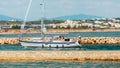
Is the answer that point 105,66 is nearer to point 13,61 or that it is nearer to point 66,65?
point 66,65

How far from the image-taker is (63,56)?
44.5 m

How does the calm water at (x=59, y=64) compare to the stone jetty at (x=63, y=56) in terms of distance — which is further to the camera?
the stone jetty at (x=63, y=56)

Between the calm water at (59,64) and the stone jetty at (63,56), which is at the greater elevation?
the stone jetty at (63,56)

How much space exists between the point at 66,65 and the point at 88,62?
229 cm

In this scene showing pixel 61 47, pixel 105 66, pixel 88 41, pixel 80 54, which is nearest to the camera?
pixel 105 66

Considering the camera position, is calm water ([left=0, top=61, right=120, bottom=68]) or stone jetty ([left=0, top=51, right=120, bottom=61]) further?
stone jetty ([left=0, top=51, right=120, bottom=61])

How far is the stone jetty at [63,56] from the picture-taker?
43.7m

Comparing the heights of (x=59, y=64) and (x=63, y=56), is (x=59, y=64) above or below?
below

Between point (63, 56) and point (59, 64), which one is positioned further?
point (63, 56)

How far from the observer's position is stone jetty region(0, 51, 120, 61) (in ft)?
143

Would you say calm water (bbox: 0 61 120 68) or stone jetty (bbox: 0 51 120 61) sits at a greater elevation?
stone jetty (bbox: 0 51 120 61)

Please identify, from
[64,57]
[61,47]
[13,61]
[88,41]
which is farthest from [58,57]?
[88,41]

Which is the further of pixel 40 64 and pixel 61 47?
pixel 61 47

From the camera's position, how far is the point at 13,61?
1769 inches
